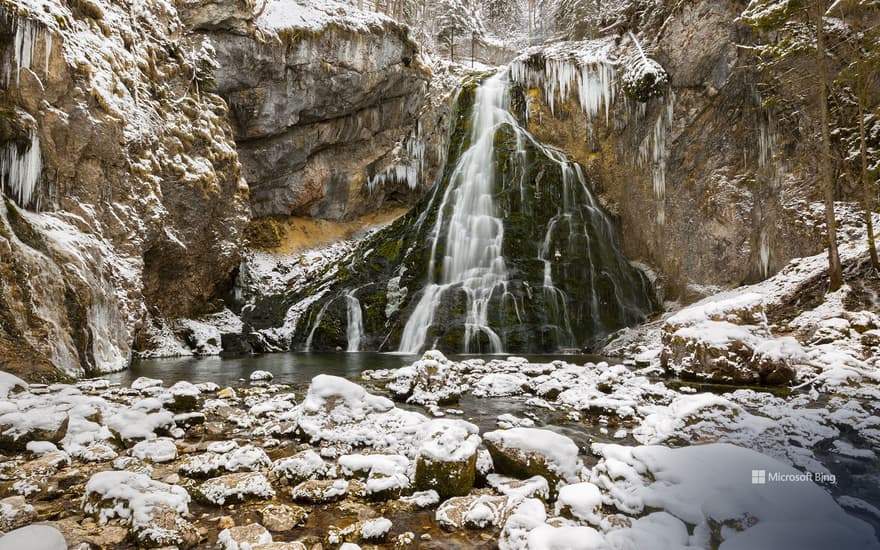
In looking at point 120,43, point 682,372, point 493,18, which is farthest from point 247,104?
point 493,18

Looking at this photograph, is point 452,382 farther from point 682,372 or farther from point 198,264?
point 198,264

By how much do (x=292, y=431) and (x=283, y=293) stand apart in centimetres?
1642

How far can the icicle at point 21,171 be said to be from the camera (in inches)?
375

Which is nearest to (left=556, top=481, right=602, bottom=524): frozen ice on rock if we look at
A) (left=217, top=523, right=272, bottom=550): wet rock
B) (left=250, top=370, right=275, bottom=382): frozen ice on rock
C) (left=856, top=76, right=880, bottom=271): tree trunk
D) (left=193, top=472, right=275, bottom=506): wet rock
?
(left=217, top=523, right=272, bottom=550): wet rock

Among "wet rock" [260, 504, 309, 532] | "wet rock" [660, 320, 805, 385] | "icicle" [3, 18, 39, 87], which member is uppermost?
"icicle" [3, 18, 39, 87]

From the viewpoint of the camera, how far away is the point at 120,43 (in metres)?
13.3

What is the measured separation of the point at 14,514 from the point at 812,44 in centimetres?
1707

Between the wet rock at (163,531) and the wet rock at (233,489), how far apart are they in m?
0.45

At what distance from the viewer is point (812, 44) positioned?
11.6m

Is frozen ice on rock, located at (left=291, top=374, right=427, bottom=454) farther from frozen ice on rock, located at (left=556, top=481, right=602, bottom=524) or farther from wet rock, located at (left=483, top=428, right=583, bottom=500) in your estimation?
frozen ice on rock, located at (left=556, top=481, right=602, bottom=524)

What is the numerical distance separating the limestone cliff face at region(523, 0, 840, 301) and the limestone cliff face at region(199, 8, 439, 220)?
31.3ft

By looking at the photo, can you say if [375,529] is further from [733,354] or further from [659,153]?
[659,153]

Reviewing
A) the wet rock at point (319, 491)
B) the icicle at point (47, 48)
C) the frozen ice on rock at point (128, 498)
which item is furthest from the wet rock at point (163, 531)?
the icicle at point (47, 48)

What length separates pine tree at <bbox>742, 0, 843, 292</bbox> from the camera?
10414mm
